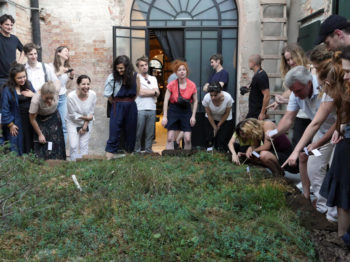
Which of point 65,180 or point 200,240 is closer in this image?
point 200,240

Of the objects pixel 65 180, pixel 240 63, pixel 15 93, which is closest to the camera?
pixel 65 180

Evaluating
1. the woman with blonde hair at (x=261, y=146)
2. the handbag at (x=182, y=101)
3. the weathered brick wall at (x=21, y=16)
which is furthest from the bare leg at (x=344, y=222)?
the weathered brick wall at (x=21, y=16)

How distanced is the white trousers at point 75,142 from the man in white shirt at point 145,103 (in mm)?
972

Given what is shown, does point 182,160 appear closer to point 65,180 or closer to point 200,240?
point 65,180

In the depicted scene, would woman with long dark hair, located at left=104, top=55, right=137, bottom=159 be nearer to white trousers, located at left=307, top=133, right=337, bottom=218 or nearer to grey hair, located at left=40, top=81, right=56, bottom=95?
grey hair, located at left=40, top=81, right=56, bottom=95

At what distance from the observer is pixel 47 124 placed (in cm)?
538

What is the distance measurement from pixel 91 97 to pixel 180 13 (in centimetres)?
376

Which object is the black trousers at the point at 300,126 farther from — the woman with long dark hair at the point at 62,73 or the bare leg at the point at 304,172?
the woman with long dark hair at the point at 62,73

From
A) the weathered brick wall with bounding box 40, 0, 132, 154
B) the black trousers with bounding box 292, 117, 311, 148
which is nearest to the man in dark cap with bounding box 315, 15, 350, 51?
the black trousers with bounding box 292, 117, 311, 148

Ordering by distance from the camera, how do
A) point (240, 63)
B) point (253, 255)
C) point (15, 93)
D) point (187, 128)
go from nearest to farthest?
1. point (253, 255)
2. point (15, 93)
3. point (187, 128)
4. point (240, 63)

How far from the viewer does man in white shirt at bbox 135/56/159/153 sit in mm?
6305

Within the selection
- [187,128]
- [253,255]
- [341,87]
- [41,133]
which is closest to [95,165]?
[41,133]

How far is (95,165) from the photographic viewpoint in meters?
4.80

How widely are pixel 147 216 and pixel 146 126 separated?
336 cm
